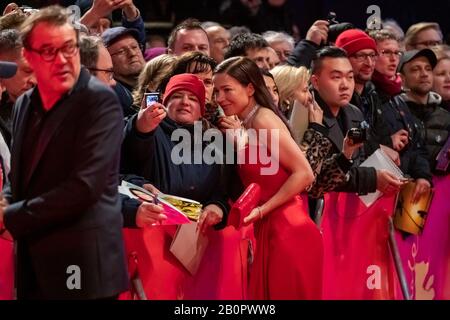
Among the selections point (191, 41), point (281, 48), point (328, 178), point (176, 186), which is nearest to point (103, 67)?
point (176, 186)

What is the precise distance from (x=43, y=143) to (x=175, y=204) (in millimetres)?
1316

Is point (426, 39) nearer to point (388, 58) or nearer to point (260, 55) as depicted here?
point (388, 58)

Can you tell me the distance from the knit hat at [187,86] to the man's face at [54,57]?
5.06 feet

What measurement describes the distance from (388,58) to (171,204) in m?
2.84

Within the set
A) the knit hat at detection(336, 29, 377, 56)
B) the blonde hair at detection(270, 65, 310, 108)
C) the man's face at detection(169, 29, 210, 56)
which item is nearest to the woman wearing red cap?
the blonde hair at detection(270, 65, 310, 108)

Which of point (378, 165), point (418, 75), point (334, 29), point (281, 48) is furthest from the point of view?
point (281, 48)

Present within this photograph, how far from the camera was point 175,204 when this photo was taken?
202 inches

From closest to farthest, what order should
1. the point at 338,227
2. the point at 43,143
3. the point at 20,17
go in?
1. the point at 43,143
2. the point at 20,17
3. the point at 338,227

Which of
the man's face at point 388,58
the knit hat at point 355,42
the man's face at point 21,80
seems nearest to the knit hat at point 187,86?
the man's face at point 21,80

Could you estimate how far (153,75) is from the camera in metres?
5.92

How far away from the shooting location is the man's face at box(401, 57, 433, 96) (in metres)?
7.59

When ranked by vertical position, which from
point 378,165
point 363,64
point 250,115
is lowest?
point 378,165

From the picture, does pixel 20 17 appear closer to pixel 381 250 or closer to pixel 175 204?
pixel 175 204
